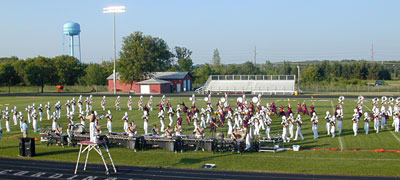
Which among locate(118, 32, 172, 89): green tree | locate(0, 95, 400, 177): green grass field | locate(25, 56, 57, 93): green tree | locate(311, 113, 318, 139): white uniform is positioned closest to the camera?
locate(0, 95, 400, 177): green grass field

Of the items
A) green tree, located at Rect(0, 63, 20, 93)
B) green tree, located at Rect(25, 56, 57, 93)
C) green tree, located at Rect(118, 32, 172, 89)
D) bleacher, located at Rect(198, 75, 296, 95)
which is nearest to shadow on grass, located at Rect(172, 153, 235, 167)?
bleacher, located at Rect(198, 75, 296, 95)

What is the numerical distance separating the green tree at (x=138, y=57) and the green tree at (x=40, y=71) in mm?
14931

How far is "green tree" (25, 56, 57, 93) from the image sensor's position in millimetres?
62438

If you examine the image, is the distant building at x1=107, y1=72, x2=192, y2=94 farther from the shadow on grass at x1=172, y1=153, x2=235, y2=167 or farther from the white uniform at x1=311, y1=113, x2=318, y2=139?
the shadow on grass at x1=172, y1=153, x2=235, y2=167

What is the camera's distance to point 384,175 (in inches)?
468

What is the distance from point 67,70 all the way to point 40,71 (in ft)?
25.6

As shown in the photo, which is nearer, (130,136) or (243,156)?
(243,156)

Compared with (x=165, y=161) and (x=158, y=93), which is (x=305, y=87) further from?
(x=165, y=161)

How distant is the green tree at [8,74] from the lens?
66900 mm

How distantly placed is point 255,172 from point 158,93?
42.6 meters

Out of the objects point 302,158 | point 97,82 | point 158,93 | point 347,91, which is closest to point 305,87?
point 347,91

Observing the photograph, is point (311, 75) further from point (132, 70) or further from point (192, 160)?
point (192, 160)

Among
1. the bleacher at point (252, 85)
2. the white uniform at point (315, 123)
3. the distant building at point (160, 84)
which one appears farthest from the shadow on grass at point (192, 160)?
the distant building at point (160, 84)

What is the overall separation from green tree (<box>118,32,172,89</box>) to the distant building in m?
1.55
